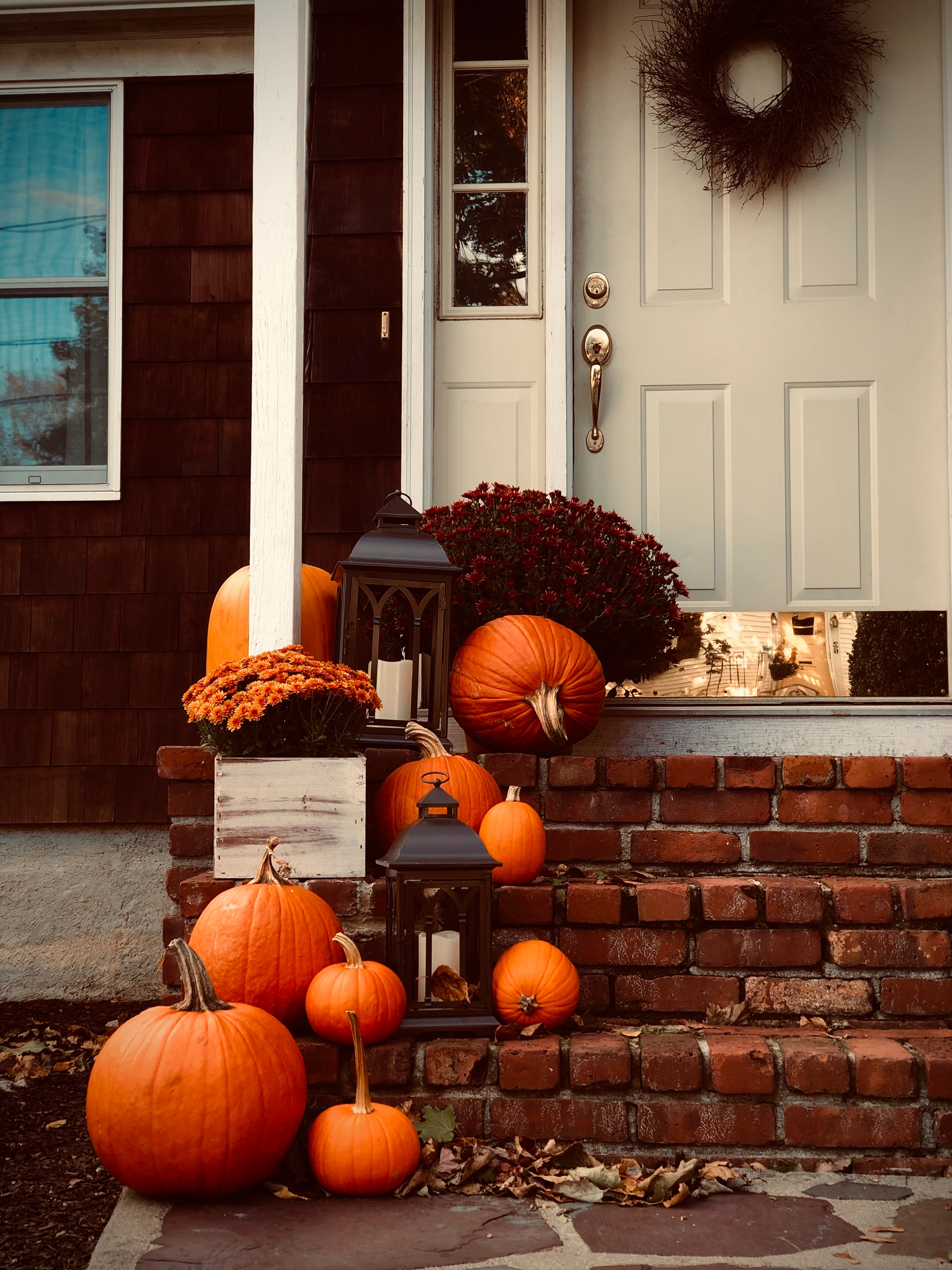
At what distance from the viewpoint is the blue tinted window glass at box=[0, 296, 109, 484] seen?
11.3 feet

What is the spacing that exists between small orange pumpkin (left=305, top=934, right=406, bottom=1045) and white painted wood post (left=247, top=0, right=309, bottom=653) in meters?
0.74

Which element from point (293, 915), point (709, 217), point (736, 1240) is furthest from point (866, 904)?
point (709, 217)

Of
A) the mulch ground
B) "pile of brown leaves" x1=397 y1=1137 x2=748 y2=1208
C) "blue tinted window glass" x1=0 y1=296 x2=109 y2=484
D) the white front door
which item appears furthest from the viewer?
"blue tinted window glass" x1=0 y1=296 x2=109 y2=484

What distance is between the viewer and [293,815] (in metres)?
2.05

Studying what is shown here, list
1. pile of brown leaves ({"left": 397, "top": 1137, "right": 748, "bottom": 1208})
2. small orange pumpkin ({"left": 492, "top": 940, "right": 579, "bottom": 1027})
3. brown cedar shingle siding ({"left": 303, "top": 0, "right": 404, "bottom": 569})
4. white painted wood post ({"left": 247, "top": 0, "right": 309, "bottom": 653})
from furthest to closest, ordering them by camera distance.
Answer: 1. brown cedar shingle siding ({"left": 303, "top": 0, "right": 404, "bottom": 569})
2. white painted wood post ({"left": 247, "top": 0, "right": 309, "bottom": 653})
3. small orange pumpkin ({"left": 492, "top": 940, "right": 579, "bottom": 1027})
4. pile of brown leaves ({"left": 397, "top": 1137, "right": 748, "bottom": 1208})

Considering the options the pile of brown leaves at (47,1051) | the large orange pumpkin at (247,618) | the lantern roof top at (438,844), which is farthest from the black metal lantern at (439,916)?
the pile of brown leaves at (47,1051)

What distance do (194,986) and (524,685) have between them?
101 cm

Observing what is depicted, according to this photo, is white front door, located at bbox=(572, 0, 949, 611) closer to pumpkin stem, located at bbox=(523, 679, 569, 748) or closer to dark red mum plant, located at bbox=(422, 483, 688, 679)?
dark red mum plant, located at bbox=(422, 483, 688, 679)

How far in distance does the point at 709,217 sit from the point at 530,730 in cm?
176

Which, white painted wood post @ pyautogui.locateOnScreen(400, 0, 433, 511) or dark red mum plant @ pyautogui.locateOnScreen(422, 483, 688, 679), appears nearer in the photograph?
dark red mum plant @ pyautogui.locateOnScreen(422, 483, 688, 679)

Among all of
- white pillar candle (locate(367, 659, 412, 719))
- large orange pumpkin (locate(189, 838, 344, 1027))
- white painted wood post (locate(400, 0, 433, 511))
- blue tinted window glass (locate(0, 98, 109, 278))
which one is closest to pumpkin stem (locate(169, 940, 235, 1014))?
large orange pumpkin (locate(189, 838, 344, 1027))

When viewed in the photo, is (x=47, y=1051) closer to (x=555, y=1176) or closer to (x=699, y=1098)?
(x=555, y=1176)

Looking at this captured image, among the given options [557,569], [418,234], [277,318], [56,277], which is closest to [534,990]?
[557,569]

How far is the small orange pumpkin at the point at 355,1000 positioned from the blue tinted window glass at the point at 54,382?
86.0 inches
